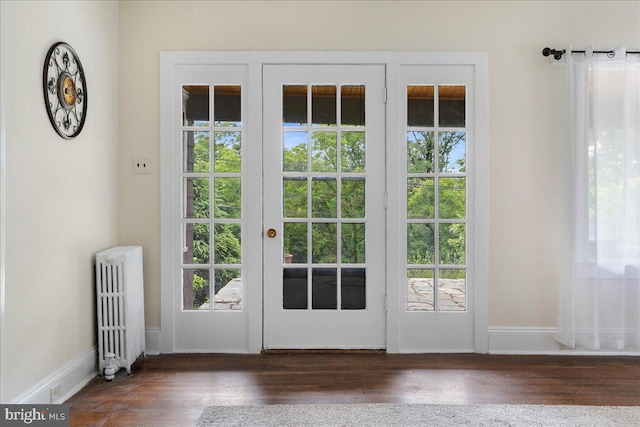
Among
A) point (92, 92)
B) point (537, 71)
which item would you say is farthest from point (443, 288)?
point (92, 92)

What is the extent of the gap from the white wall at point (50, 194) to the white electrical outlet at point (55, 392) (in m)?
0.05

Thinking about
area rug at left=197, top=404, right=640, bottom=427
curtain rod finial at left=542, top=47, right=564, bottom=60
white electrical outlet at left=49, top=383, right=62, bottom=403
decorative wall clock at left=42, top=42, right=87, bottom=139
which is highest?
curtain rod finial at left=542, top=47, right=564, bottom=60

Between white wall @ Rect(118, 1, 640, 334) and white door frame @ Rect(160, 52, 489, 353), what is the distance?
0.06 metres

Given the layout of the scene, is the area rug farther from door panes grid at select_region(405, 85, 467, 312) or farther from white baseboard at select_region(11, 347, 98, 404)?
door panes grid at select_region(405, 85, 467, 312)

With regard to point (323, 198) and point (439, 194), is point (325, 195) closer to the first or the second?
point (323, 198)

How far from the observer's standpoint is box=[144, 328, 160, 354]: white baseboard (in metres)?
3.05

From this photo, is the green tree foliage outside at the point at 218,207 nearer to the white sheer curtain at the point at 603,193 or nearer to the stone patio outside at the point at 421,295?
the stone patio outside at the point at 421,295

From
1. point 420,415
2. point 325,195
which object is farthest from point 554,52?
point 420,415

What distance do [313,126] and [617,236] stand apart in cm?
218

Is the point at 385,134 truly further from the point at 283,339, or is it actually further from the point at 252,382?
the point at 252,382

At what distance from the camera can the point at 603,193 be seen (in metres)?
2.93

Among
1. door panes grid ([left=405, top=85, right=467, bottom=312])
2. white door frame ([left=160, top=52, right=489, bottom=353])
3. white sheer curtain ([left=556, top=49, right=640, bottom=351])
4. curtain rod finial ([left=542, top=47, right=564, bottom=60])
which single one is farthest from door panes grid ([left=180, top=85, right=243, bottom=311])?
white sheer curtain ([left=556, top=49, right=640, bottom=351])

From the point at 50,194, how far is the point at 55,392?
40.7 inches

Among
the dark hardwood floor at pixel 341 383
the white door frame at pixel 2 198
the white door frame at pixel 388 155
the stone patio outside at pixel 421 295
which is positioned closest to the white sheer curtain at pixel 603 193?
the dark hardwood floor at pixel 341 383
